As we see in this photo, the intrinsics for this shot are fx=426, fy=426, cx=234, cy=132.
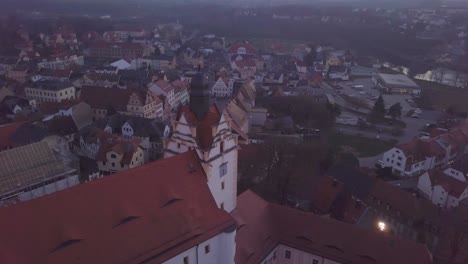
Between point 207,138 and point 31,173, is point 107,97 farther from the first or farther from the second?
point 207,138

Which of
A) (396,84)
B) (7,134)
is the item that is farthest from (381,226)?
(396,84)

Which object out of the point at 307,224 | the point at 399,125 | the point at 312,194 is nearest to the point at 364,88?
the point at 399,125

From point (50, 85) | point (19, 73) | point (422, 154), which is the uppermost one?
point (50, 85)

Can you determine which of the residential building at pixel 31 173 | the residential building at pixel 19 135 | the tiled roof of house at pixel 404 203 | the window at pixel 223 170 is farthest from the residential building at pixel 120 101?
the window at pixel 223 170

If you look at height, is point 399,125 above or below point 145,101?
below

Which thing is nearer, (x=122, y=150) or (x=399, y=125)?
(x=122, y=150)

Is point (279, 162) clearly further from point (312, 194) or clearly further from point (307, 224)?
point (307, 224)
